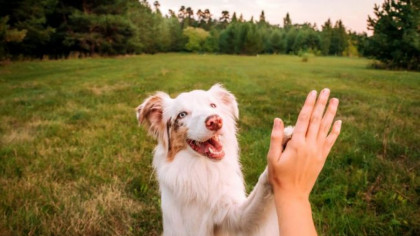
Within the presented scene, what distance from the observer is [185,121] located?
2.76 m

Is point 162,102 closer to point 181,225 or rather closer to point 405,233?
point 181,225

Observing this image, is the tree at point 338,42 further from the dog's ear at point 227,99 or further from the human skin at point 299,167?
the human skin at point 299,167

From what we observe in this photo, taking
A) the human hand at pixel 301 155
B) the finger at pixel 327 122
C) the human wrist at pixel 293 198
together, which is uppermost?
the finger at pixel 327 122

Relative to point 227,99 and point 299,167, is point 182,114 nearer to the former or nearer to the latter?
point 227,99

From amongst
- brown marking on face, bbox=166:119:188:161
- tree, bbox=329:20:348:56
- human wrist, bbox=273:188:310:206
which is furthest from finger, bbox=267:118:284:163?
tree, bbox=329:20:348:56

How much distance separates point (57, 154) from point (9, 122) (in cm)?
296

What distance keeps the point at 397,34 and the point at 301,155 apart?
33233mm

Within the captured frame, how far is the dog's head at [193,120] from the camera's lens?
98.7 inches

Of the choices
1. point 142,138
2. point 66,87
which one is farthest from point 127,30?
point 142,138


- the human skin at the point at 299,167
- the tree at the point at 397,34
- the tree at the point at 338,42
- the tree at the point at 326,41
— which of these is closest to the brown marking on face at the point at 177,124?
→ the human skin at the point at 299,167

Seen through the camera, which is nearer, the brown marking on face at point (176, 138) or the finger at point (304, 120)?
the finger at point (304, 120)

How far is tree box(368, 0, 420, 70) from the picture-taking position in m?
27.0

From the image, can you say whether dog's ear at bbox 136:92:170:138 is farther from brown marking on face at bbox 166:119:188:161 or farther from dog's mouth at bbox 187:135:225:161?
dog's mouth at bbox 187:135:225:161

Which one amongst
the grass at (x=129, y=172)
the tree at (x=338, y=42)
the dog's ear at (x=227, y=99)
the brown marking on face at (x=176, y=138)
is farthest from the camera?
the tree at (x=338, y=42)
